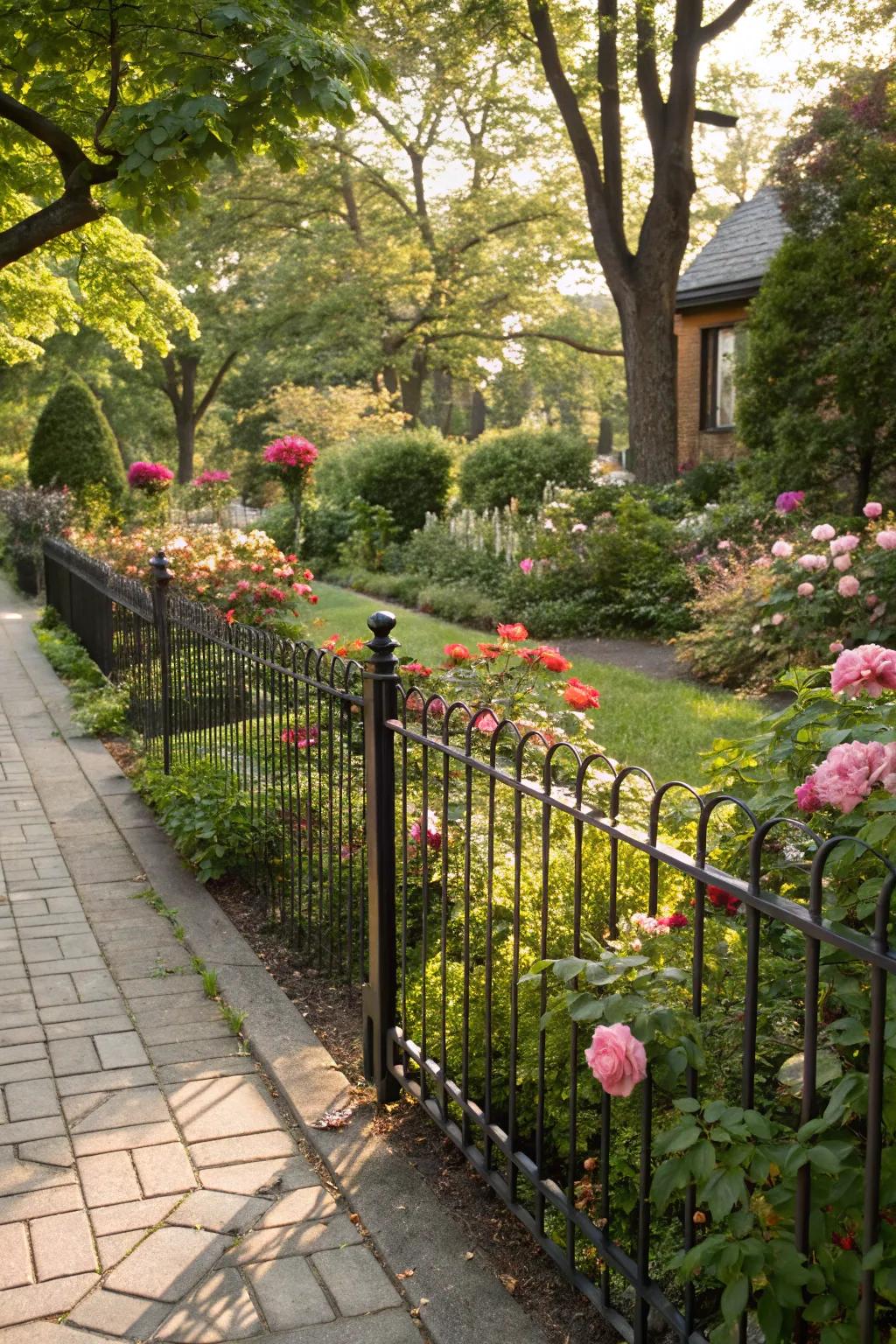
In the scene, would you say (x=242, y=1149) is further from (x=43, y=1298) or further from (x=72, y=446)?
(x=72, y=446)

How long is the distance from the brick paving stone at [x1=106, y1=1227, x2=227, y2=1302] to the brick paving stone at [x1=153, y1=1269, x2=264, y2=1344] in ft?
0.14

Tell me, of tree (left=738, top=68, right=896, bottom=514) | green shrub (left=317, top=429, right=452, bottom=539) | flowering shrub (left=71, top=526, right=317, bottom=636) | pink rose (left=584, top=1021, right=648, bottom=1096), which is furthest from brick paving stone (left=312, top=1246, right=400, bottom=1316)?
green shrub (left=317, top=429, right=452, bottom=539)

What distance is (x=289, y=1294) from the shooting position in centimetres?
271

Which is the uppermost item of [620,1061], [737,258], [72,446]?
[737,258]

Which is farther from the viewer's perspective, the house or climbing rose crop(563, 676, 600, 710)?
the house

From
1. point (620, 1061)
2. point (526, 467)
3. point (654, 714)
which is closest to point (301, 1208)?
point (620, 1061)

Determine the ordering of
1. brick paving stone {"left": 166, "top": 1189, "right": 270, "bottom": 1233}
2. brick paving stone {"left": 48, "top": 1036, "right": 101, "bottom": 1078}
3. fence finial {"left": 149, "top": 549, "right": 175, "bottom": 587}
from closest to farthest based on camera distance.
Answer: brick paving stone {"left": 166, "top": 1189, "right": 270, "bottom": 1233} → brick paving stone {"left": 48, "top": 1036, "right": 101, "bottom": 1078} → fence finial {"left": 149, "top": 549, "right": 175, "bottom": 587}

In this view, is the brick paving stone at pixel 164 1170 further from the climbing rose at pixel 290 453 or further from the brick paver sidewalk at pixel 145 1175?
the climbing rose at pixel 290 453

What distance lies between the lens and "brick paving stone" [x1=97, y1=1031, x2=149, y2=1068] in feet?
12.6

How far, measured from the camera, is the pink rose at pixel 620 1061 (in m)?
2.10

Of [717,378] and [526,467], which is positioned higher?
[717,378]

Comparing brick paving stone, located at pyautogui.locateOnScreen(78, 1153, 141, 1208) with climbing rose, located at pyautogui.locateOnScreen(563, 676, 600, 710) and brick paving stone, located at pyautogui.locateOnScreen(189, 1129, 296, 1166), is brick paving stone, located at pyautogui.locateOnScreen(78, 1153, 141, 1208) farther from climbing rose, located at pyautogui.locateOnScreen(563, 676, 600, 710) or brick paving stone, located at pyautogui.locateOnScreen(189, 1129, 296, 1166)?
climbing rose, located at pyautogui.locateOnScreen(563, 676, 600, 710)

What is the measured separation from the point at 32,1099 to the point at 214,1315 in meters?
1.21

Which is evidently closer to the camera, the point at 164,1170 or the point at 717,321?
the point at 164,1170
